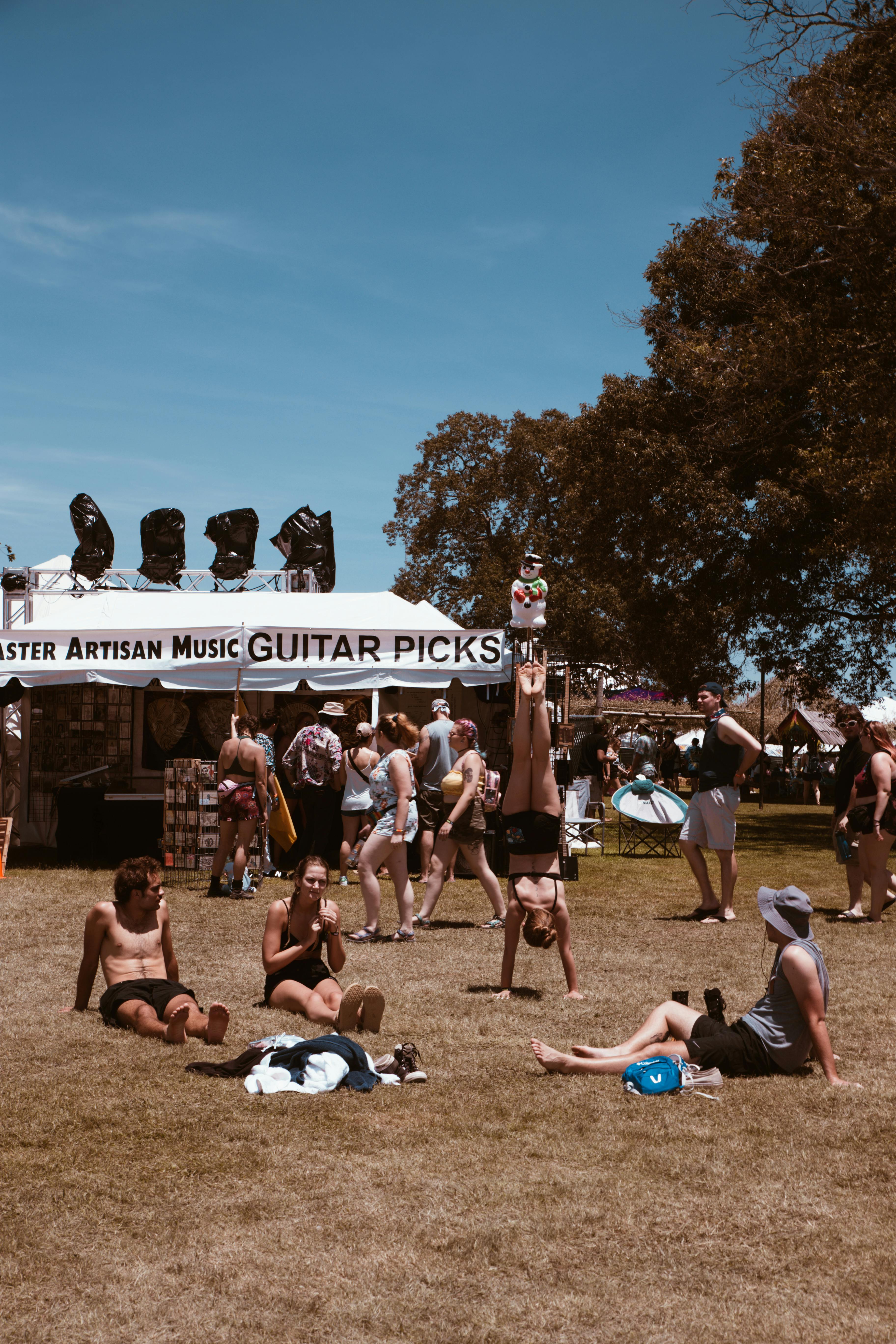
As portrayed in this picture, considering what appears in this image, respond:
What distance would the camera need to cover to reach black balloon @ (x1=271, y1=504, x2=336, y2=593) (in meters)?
20.3

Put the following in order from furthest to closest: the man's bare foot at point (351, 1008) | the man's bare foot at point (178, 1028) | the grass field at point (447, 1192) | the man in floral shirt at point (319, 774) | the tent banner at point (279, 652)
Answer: the tent banner at point (279, 652)
the man in floral shirt at point (319, 774)
the man's bare foot at point (351, 1008)
the man's bare foot at point (178, 1028)
the grass field at point (447, 1192)

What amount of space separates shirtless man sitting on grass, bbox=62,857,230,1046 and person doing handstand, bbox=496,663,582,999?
1.81m

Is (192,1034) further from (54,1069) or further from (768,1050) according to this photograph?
(768,1050)

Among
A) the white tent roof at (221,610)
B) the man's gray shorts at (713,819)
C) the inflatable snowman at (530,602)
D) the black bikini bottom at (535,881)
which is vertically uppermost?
the white tent roof at (221,610)

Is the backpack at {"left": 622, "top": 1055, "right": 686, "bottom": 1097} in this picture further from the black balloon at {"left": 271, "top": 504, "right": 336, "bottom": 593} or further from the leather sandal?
the black balloon at {"left": 271, "top": 504, "right": 336, "bottom": 593}

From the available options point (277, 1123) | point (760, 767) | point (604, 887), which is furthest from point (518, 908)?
point (760, 767)

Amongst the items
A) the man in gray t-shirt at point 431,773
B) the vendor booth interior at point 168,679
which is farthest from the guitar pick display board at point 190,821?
the man in gray t-shirt at point 431,773

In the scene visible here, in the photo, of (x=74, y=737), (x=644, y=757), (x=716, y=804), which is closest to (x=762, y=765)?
(x=644, y=757)

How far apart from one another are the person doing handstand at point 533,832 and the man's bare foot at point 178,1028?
1892mm

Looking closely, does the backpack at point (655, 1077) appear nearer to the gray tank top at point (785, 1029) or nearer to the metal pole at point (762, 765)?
the gray tank top at point (785, 1029)

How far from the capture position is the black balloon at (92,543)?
1934 cm

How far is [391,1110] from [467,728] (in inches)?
199

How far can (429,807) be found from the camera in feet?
36.9

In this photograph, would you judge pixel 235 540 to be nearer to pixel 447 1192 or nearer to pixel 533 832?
pixel 533 832
